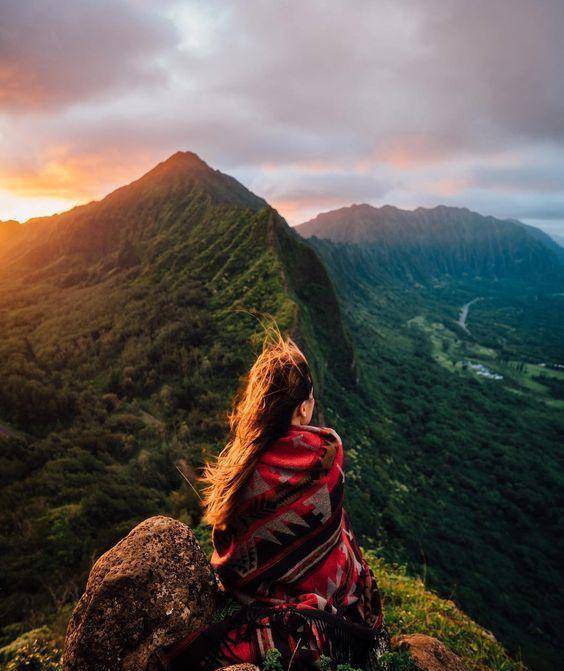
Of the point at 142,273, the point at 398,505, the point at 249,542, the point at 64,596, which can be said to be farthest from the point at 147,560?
the point at 142,273

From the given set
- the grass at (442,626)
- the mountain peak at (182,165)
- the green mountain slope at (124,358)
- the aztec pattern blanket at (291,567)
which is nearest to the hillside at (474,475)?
the grass at (442,626)

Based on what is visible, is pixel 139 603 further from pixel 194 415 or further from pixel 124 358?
pixel 124 358

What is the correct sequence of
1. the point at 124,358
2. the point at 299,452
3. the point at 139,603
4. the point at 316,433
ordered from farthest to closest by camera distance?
1. the point at 124,358
2. the point at 316,433
3. the point at 299,452
4. the point at 139,603

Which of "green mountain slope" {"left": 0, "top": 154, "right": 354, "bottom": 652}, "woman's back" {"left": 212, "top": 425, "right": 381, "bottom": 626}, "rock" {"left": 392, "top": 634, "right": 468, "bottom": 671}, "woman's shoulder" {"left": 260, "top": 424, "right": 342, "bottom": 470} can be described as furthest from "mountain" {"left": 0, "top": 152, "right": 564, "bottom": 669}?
"rock" {"left": 392, "top": 634, "right": 468, "bottom": 671}

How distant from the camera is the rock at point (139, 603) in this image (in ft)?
8.54

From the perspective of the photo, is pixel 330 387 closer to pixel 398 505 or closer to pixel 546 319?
pixel 398 505

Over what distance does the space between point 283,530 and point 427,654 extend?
2.59m

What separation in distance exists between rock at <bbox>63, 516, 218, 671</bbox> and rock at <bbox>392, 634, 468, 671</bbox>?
228 centimetres

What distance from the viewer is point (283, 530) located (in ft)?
9.11

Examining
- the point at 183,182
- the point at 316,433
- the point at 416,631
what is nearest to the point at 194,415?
the point at 416,631

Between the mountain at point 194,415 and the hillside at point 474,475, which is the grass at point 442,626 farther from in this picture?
the mountain at point 194,415

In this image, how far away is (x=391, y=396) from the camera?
5712 centimetres

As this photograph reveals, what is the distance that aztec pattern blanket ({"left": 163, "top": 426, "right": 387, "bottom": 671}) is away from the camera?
2.43 m

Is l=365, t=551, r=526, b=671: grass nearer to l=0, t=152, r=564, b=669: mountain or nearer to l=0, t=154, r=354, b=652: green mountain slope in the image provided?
l=0, t=152, r=564, b=669: mountain
